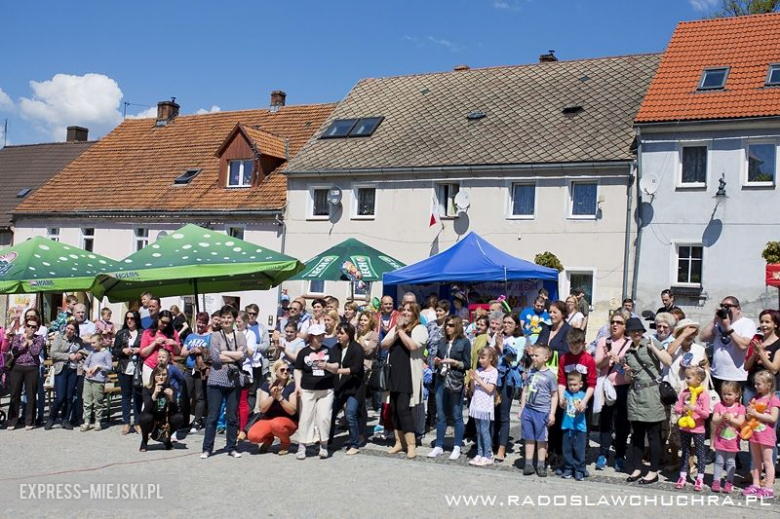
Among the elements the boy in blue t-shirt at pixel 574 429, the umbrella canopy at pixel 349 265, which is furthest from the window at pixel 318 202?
the boy in blue t-shirt at pixel 574 429

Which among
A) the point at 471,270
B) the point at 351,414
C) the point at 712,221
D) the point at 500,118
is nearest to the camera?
the point at 351,414

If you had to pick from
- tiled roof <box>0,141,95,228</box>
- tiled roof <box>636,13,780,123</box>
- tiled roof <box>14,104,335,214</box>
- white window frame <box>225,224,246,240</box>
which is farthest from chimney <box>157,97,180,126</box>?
tiled roof <box>636,13,780,123</box>

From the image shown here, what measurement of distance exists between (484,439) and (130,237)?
2261cm

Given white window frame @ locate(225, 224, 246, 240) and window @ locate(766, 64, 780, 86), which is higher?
window @ locate(766, 64, 780, 86)

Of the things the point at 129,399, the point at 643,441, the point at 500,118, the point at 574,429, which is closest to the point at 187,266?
the point at 129,399

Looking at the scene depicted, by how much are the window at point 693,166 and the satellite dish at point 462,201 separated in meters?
5.73

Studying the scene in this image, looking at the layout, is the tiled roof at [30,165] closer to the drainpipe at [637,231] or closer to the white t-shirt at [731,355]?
the drainpipe at [637,231]

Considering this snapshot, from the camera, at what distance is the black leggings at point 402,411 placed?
36.8 feet

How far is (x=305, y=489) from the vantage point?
9344mm

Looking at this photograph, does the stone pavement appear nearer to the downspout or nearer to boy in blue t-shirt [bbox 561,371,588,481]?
boy in blue t-shirt [bbox 561,371,588,481]

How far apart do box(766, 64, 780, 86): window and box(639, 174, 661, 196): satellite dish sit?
144 inches

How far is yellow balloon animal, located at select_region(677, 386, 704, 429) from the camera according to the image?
9.52 m

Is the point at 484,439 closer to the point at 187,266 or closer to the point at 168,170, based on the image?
the point at 187,266

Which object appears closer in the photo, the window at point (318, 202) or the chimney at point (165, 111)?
the window at point (318, 202)
